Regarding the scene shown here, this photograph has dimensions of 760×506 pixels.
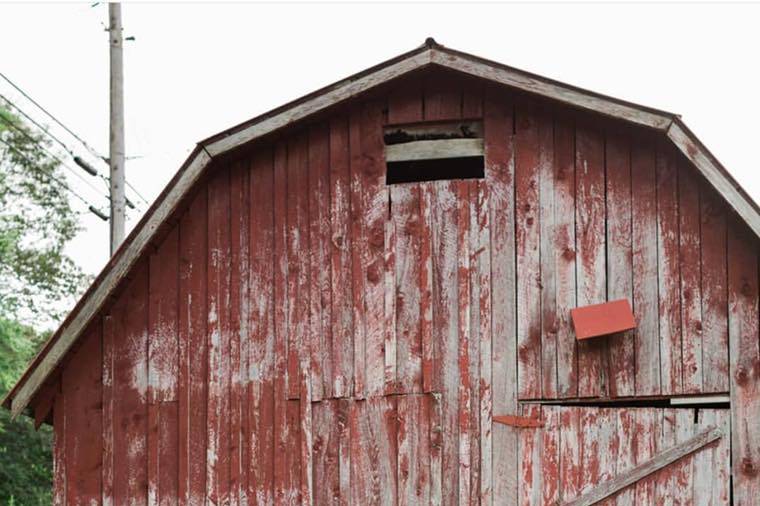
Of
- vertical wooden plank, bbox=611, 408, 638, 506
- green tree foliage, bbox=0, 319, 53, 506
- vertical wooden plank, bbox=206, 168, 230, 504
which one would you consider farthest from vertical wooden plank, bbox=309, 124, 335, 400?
green tree foliage, bbox=0, 319, 53, 506

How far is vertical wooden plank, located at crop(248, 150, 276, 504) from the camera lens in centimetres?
886

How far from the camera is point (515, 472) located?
8398mm

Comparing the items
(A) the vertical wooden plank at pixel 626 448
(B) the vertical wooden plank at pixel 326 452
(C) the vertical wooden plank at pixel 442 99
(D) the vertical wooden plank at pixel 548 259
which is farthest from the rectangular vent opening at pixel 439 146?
(A) the vertical wooden plank at pixel 626 448

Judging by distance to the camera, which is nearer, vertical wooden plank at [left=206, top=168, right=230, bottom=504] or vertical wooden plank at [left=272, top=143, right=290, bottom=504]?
vertical wooden plank at [left=272, top=143, right=290, bottom=504]

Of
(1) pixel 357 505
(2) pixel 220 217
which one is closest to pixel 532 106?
(2) pixel 220 217

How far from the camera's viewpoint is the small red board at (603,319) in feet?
26.9

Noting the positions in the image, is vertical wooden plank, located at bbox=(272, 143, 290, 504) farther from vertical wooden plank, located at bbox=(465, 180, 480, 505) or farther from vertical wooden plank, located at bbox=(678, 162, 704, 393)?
vertical wooden plank, located at bbox=(678, 162, 704, 393)

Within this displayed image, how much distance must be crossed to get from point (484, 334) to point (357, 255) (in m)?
1.19

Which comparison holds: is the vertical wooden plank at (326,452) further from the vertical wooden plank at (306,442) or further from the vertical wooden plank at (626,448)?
the vertical wooden plank at (626,448)

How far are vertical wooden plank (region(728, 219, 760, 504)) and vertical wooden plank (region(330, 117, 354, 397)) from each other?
2.90 meters

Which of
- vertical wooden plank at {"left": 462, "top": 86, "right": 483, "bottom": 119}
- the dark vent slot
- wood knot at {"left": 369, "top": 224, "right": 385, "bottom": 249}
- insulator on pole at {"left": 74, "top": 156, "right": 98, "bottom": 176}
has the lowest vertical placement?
wood knot at {"left": 369, "top": 224, "right": 385, "bottom": 249}

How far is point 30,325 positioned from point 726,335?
80.7 ft

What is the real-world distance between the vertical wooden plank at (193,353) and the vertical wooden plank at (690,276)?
3.80 meters

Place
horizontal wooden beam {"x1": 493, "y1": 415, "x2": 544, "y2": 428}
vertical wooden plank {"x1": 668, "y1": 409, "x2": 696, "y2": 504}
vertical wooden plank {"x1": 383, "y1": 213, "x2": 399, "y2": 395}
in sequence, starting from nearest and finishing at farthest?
vertical wooden plank {"x1": 668, "y1": 409, "x2": 696, "y2": 504}
horizontal wooden beam {"x1": 493, "y1": 415, "x2": 544, "y2": 428}
vertical wooden plank {"x1": 383, "y1": 213, "x2": 399, "y2": 395}
